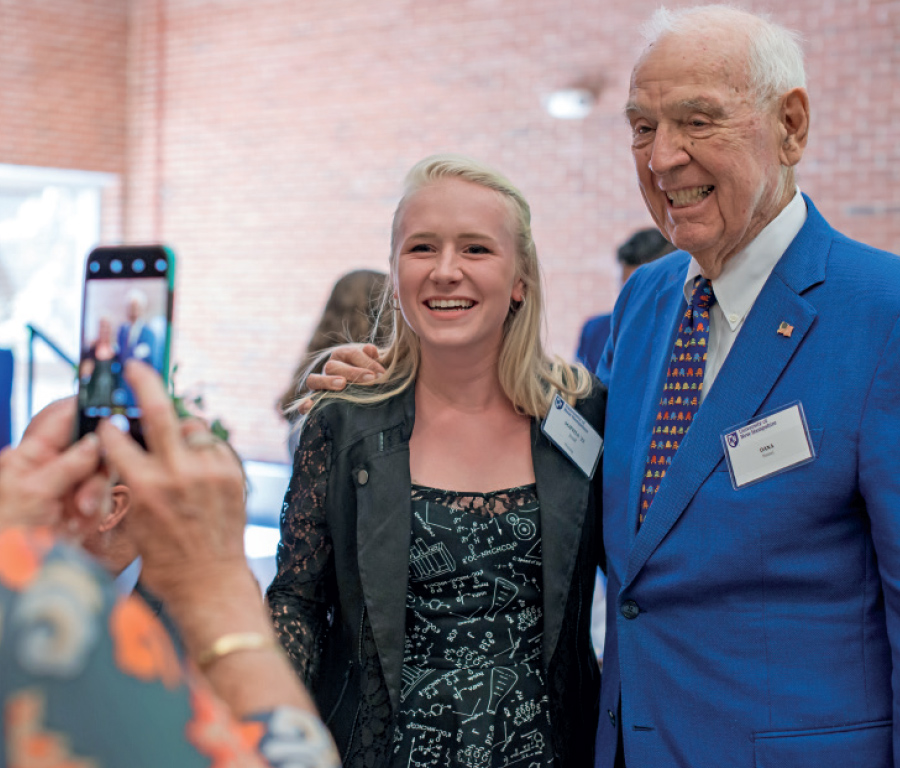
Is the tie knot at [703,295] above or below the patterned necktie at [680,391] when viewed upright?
above

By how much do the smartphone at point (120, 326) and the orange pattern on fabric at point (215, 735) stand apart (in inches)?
11.8

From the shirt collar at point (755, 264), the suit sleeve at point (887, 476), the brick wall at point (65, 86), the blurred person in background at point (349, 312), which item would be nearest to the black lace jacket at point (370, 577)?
the shirt collar at point (755, 264)

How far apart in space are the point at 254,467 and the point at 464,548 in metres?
6.88

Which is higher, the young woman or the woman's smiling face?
the woman's smiling face

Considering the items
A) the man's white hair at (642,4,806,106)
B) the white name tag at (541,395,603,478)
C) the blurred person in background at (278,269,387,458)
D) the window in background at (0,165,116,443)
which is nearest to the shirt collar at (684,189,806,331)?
the man's white hair at (642,4,806,106)

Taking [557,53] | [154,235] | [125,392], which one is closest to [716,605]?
[125,392]

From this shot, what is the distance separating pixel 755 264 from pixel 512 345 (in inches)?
22.5

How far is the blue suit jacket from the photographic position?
4.27 feet

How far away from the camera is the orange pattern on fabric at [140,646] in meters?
0.57

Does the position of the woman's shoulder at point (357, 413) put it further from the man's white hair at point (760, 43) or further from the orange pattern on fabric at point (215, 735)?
the orange pattern on fabric at point (215, 735)

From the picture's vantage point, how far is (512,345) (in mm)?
1910

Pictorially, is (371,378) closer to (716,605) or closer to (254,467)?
(716,605)

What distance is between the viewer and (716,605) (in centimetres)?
140

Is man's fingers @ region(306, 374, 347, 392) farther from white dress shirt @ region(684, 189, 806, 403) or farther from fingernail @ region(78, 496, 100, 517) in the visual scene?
fingernail @ region(78, 496, 100, 517)
